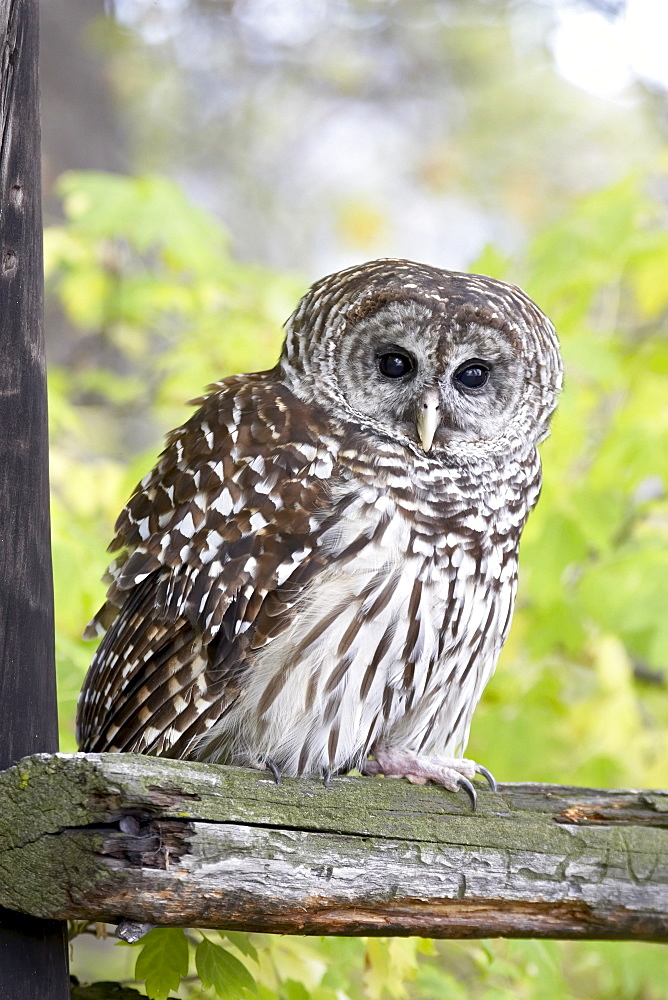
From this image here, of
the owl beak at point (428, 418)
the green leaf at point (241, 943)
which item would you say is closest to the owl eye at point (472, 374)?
the owl beak at point (428, 418)

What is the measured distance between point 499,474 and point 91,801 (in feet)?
3.78

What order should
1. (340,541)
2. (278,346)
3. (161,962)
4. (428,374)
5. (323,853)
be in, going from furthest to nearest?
(278,346) < (428,374) < (340,541) < (161,962) < (323,853)

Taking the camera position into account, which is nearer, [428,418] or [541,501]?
[428,418]

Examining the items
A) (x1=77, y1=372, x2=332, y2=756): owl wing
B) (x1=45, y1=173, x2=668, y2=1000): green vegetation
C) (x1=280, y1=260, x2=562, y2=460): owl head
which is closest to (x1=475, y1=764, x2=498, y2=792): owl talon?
(x1=45, y1=173, x2=668, y2=1000): green vegetation

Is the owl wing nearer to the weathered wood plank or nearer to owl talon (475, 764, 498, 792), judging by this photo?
the weathered wood plank

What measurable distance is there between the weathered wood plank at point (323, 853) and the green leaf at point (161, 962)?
0.94 ft

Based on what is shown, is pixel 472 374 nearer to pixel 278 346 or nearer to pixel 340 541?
pixel 340 541

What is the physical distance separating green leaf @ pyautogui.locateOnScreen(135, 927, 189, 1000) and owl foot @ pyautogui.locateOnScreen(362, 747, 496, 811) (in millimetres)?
549

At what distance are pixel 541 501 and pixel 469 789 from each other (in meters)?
1.27

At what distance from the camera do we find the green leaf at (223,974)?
6.28 feet

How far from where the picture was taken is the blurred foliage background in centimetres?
259

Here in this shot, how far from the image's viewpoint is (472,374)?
2.21 metres

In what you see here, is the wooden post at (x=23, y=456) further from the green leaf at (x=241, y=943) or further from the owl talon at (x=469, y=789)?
the owl talon at (x=469, y=789)

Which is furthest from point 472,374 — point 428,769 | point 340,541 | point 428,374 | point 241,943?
point 241,943
